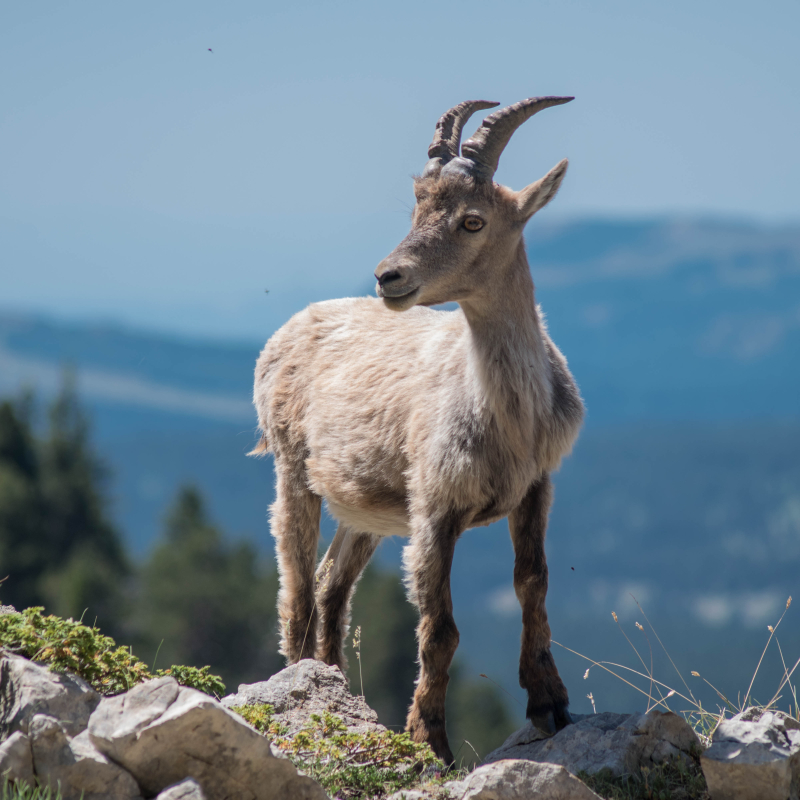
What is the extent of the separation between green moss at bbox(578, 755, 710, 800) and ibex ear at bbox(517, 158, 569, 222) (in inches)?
148

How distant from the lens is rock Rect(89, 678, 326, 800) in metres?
4.58

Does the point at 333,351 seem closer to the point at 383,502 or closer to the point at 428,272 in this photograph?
the point at 383,502

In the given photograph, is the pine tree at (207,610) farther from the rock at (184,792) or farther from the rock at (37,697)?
the rock at (184,792)

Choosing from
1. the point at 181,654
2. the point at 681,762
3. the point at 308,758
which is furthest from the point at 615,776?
the point at 181,654

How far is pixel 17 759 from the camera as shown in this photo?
449cm

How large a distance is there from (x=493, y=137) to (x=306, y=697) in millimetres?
4198

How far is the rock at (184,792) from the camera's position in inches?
169

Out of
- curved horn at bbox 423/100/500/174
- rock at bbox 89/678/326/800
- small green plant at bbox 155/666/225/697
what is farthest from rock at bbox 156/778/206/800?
curved horn at bbox 423/100/500/174

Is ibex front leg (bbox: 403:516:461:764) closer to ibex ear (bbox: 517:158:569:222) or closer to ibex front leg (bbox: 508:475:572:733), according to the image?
ibex front leg (bbox: 508:475:572:733)

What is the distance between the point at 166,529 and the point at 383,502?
71960mm

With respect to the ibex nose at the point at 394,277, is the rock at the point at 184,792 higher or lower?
lower

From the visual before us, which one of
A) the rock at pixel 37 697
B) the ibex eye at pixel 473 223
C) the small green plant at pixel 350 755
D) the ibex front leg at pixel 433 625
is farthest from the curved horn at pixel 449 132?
the rock at pixel 37 697

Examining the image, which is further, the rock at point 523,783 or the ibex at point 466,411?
the ibex at point 466,411

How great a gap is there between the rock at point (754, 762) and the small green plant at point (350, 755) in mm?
1622
